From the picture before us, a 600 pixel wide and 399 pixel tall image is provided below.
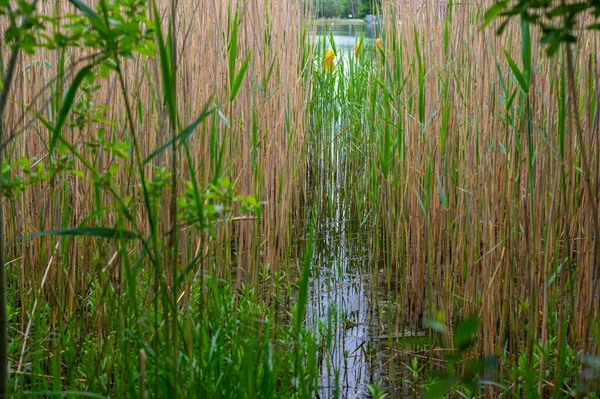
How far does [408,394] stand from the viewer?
1.90 m

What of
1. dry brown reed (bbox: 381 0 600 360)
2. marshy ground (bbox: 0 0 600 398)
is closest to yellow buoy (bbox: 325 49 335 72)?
marshy ground (bbox: 0 0 600 398)

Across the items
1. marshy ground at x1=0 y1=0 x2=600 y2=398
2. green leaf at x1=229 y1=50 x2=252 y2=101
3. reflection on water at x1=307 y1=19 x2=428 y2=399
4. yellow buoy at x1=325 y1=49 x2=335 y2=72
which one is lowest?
reflection on water at x1=307 y1=19 x2=428 y2=399

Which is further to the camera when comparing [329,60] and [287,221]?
[329,60]

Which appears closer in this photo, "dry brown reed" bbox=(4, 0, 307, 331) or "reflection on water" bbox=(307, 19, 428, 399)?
"dry brown reed" bbox=(4, 0, 307, 331)

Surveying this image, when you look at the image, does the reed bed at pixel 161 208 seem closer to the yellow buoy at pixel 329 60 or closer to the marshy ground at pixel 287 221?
the marshy ground at pixel 287 221

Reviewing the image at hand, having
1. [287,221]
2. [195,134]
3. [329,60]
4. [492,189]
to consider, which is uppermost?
[329,60]

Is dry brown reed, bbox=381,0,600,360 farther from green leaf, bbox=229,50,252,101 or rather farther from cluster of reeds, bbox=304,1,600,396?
green leaf, bbox=229,50,252,101

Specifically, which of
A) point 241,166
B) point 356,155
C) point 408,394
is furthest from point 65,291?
point 356,155

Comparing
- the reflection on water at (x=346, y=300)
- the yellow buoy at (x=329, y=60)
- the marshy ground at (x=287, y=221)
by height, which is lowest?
the reflection on water at (x=346, y=300)

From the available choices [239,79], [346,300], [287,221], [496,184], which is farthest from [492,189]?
[287,221]

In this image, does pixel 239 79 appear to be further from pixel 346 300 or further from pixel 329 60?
pixel 329 60

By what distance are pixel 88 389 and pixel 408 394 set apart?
98 centimetres

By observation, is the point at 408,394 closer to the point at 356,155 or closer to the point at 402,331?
the point at 402,331

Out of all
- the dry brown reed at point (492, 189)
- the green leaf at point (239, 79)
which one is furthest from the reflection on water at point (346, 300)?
the green leaf at point (239, 79)
